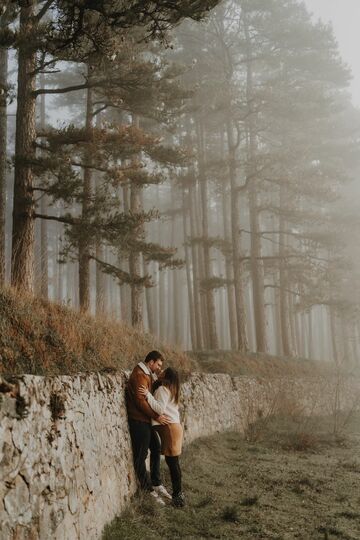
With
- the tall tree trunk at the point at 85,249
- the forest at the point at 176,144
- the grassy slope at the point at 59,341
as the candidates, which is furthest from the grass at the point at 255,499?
the tall tree trunk at the point at 85,249

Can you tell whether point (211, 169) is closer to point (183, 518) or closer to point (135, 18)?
point (135, 18)

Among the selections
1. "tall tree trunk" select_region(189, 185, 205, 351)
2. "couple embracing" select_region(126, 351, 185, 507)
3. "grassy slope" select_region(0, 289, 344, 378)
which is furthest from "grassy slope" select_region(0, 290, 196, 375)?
"tall tree trunk" select_region(189, 185, 205, 351)

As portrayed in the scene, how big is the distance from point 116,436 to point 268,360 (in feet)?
36.4

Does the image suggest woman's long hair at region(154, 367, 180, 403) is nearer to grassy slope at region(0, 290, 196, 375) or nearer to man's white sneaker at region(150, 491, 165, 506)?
grassy slope at region(0, 290, 196, 375)

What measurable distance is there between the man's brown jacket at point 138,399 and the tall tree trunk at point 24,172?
3.81 m

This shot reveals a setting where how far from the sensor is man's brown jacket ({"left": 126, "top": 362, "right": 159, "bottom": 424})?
586 cm

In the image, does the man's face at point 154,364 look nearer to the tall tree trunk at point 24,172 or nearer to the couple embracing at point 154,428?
the couple embracing at point 154,428

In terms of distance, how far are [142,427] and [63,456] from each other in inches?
79.2

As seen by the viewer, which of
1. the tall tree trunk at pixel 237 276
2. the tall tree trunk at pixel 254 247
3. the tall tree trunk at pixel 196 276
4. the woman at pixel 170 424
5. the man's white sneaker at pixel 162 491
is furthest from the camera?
the tall tree trunk at pixel 196 276

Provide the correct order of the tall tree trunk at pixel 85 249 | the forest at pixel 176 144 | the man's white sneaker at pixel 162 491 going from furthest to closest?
the tall tree trunk at pixel 85 249 < the forest at pixel 176 144 < the man's white sneaker at pixel 162 491

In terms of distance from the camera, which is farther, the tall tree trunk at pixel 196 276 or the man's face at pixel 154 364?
the tall tree trunk at pixel 196 276

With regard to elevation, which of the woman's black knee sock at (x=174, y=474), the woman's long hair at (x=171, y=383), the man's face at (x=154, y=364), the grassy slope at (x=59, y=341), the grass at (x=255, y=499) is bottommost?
the grass at (x=255, y=499)

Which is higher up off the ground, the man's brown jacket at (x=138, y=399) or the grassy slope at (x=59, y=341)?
the grassy slope at (x=59, y=341)

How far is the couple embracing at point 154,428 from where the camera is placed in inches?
231
